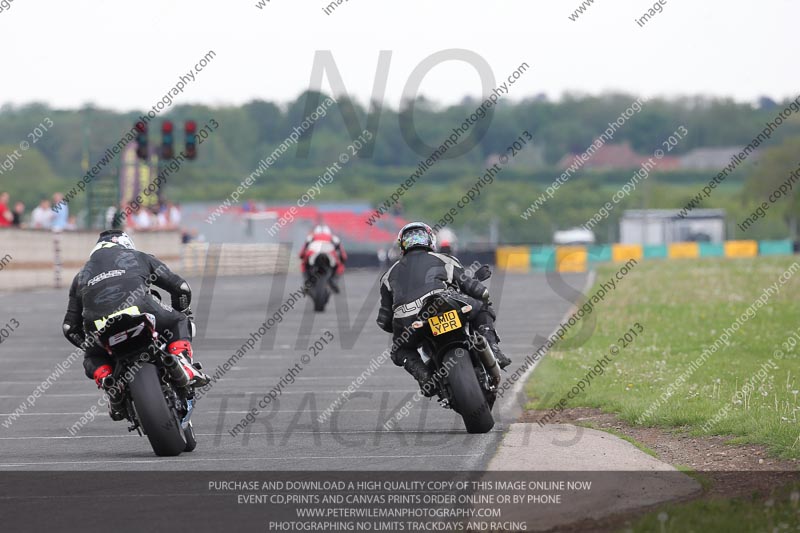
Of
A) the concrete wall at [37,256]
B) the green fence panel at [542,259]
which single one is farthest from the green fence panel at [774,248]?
the concrete wall at [37,256]

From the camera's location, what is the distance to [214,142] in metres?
124

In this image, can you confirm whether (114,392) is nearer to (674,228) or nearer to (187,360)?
(187,360)

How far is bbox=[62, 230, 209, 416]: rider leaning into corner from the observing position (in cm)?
975

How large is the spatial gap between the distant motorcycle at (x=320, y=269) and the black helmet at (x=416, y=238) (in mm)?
14657

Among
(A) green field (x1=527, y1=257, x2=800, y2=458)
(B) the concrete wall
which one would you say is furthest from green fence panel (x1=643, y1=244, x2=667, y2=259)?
(A) green field (x1=527, y1=257, x2=800, y2=458)

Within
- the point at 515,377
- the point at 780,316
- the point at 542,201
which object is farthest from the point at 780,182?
the point at 515,377

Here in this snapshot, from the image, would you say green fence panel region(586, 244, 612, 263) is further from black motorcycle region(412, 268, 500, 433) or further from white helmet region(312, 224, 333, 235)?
black motorcycle region(412, 268, 500, 433)

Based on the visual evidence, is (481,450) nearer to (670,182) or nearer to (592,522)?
(592,522)

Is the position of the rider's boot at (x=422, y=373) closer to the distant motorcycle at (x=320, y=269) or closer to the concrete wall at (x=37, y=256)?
the distant motorcycle at (x=320, y=269)

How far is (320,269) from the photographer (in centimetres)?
2630

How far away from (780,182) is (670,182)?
89.4 feet

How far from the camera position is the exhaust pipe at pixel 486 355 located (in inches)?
424

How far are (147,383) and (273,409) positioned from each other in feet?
11.3

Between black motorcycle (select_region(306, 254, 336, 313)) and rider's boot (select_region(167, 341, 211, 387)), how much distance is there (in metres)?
16.1
